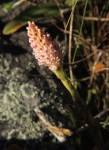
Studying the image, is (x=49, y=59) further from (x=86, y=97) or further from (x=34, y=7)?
(x=34, y=7)

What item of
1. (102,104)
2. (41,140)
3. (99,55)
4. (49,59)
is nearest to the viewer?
(49,59)

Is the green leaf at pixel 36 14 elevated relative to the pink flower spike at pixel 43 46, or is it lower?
elevated

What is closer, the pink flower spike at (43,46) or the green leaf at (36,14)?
the pink flower spike at (43,46)

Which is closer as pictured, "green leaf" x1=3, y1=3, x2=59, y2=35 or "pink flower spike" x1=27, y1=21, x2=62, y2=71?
"pink flower spike" x1=27, y1=21, x2=62, y2=71

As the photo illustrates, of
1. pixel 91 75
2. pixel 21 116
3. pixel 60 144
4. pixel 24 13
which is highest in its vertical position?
pixel 24 13

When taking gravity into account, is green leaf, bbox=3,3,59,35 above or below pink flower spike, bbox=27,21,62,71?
above

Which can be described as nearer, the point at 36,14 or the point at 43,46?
the point at 43,46

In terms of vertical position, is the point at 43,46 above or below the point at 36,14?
below

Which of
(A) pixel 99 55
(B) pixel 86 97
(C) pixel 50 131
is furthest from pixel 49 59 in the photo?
(A) pixel 99 55
